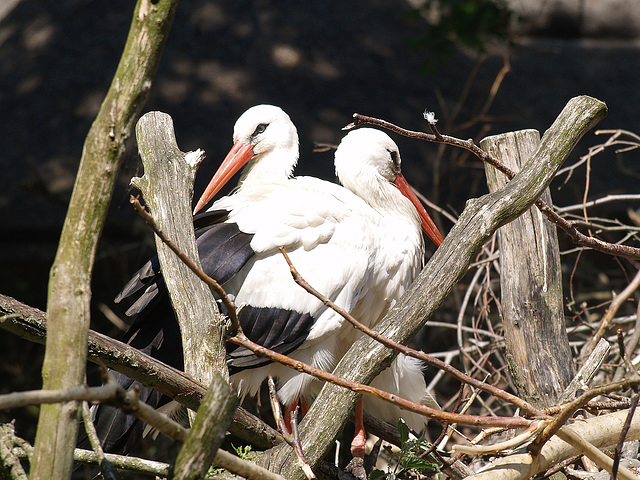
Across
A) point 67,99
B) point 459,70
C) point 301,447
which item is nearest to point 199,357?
A: point 301,447

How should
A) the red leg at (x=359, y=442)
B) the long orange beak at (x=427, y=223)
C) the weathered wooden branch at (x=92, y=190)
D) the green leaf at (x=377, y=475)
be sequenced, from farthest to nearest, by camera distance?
the long orange beak at (x=427, y=223) → the red leg at (x=359, y=442) → the green leaf at (x=377, y=475) → the weathered wooden branch at (x=92, y=190)

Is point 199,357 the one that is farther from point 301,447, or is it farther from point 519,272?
point 519,272

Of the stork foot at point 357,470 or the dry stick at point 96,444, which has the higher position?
the dry stick at point 96,444

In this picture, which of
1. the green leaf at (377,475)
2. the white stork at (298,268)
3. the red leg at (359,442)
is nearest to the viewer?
the green leaf at (377,475)

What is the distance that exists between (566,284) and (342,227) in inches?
90.3

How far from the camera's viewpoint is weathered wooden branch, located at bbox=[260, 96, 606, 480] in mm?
1562

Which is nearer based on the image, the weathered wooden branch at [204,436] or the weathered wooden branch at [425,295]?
the weathered wooden branch at [204,436]

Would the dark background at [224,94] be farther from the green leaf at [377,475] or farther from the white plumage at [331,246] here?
the green leaf at [377,475]

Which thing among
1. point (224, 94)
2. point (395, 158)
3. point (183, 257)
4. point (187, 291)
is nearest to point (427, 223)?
point (395, 158)

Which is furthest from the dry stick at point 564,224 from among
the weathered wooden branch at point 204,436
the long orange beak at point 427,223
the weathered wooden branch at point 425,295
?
the long orange beak at point 427,223

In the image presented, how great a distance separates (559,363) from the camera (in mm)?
2215

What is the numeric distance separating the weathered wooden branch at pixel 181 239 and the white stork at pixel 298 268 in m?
0.41

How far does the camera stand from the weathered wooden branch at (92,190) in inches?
41.5

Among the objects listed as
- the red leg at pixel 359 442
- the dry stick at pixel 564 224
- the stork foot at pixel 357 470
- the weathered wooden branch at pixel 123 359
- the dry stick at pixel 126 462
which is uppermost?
the dry stick at pixel 564 224
